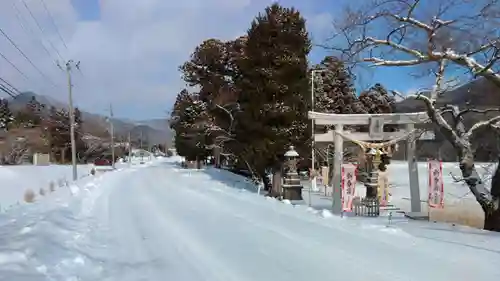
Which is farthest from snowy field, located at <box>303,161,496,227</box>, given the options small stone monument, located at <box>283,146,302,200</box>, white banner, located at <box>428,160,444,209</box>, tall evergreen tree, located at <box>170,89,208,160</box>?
tall evergreen tree, located at <box>170,89,208,160</box>

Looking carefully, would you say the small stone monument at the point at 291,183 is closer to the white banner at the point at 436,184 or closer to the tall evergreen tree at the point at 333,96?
the white banner at the point at 436,184

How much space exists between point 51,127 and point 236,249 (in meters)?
68.5

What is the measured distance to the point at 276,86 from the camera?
812 inches

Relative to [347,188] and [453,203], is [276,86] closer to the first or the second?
[347,188]

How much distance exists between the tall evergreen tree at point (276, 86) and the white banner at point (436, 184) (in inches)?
316

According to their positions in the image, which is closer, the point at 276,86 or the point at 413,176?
the point at 413,176

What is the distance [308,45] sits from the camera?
2181 cm

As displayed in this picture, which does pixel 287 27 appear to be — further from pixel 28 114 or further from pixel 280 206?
pixel 28 114

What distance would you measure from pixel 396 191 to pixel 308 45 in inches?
422

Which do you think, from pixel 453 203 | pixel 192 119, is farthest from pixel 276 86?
pixel 192 119

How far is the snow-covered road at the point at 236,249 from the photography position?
6.27 metres

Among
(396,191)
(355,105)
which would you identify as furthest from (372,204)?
(355,105)

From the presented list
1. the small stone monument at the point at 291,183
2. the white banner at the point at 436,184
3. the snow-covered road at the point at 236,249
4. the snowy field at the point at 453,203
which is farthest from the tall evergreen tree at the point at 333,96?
the snow-covered road at the point at 236,249

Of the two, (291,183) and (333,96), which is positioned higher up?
(333,96)
